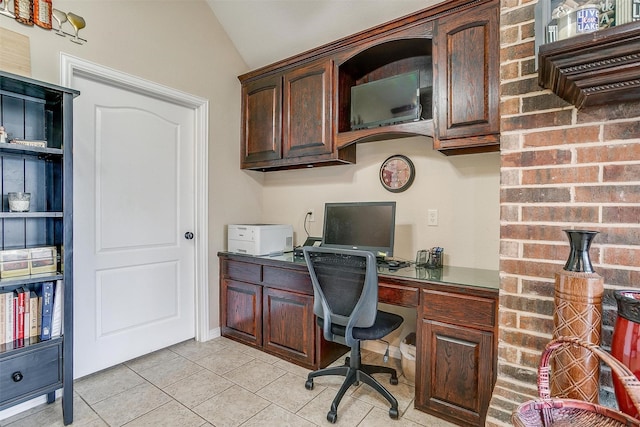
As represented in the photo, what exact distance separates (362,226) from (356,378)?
1.02 metres

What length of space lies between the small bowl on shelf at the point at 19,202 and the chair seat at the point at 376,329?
1.75 meters

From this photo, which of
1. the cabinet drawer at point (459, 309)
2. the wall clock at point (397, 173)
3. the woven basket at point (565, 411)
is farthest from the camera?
the wall clock at point (397, 173)

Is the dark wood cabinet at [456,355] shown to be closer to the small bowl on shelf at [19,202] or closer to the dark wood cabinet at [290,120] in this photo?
the dark wood cabinet at [290,120]

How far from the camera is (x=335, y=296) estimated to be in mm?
1957

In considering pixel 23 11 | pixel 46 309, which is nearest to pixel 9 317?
pixel 46 309

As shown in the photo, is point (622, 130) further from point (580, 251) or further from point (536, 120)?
point (580, 251)

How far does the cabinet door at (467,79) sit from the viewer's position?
1.87 metres

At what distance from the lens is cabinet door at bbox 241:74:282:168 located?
9.52 ft

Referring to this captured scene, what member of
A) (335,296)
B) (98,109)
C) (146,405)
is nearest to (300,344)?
(335,296)

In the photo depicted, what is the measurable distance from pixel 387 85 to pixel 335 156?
24.8 inches

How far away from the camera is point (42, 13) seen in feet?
6.47

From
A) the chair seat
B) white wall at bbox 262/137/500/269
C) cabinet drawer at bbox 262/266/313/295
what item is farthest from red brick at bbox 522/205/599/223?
cabinet drawer at bbox 262/266/313/295

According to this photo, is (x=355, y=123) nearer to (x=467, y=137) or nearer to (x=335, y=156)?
(x=335, y=156)

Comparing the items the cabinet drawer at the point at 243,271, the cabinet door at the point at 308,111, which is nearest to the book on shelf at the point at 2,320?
the cabinet drawer at the point at 243,271
